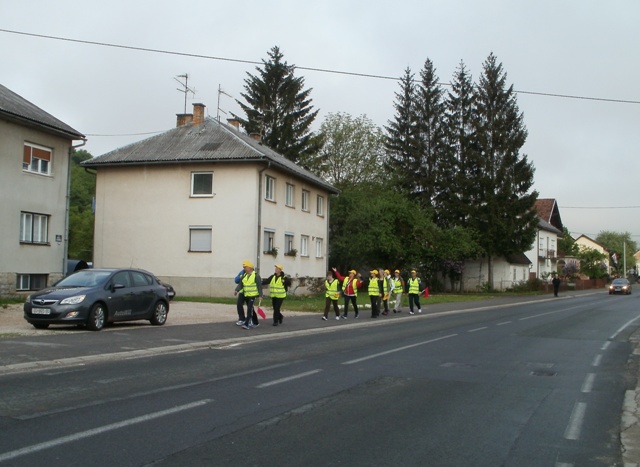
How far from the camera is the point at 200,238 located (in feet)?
113

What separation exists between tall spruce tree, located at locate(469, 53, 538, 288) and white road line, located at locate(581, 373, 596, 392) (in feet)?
142

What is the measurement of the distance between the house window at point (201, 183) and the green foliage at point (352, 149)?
2512cm

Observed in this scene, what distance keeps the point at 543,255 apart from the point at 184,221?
2125 inches

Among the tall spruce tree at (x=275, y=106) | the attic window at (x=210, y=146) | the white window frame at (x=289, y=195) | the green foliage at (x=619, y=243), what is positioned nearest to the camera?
the attic window at (x=210, y=146)

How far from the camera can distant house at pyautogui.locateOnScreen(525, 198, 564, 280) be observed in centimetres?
7438

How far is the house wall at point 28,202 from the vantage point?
2445cm

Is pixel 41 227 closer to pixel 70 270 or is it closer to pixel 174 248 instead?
pixel 70 270

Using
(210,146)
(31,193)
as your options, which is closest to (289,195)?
(210,146)

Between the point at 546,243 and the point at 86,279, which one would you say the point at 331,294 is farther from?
the point at 546,243

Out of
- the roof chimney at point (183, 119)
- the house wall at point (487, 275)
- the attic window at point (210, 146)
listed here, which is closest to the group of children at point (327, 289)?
the attic window at point (210, 146)

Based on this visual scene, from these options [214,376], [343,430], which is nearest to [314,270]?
[214,376]

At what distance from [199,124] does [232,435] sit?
1317 inches

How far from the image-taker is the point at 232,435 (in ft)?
21.2

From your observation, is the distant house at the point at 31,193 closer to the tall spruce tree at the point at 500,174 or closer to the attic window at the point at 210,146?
the attic window at the point at 210,146
